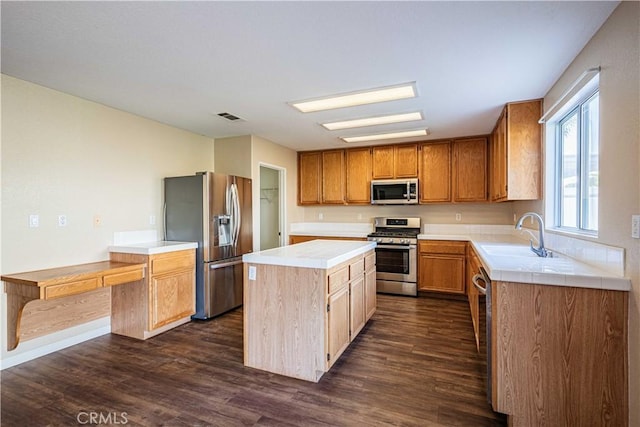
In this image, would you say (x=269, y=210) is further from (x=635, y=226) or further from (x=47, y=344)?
(x=635, y=226)

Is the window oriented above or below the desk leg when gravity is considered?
above

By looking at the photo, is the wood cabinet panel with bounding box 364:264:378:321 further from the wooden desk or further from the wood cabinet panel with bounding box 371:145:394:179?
the wooden desk

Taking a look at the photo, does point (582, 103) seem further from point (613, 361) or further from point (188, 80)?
point (188, 80)

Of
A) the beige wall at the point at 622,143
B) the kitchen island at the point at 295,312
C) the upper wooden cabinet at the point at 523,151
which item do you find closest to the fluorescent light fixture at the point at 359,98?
the upper wooden cabinet at the point at 523,151

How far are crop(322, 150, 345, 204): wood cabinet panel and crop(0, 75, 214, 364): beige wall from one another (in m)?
2.65

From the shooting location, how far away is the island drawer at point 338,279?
7.75 ft

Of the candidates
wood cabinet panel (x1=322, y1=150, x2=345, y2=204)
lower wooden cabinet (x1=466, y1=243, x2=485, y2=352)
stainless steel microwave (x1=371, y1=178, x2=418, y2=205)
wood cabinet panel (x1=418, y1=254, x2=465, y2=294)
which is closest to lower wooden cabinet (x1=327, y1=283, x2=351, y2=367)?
lower wooden cabinet (x1=466, y1=243, x2=485, y2=352)

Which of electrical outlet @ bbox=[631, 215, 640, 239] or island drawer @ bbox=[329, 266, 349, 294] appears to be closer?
electrical outlet @ bbox=[631, 215, 640, 239]

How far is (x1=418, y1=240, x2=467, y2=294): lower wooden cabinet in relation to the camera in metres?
4.41

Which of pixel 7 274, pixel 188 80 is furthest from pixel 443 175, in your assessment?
pixel 7 274

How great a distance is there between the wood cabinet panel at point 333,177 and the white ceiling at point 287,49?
7.20ft

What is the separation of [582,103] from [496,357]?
6.51ft

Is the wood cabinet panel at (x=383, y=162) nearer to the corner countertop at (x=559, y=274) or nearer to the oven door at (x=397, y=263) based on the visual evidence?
the oven door at (x=397, y=263)

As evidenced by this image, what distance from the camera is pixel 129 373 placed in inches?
96.7
